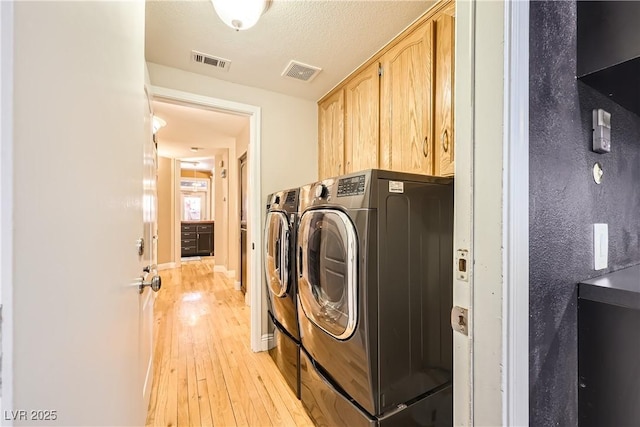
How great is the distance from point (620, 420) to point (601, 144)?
74 cm

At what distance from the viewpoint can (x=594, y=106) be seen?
75 centimetres

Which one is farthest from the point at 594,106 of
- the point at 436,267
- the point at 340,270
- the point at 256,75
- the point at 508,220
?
the point at 256,75

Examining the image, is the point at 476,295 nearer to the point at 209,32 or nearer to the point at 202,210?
the point at 209,32

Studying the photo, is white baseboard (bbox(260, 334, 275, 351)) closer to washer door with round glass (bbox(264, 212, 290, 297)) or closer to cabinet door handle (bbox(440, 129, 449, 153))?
washer door with round glass (bbox(264, 212, 290, 297))

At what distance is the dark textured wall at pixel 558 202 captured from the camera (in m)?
0.58

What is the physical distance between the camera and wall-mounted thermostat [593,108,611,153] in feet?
2.43

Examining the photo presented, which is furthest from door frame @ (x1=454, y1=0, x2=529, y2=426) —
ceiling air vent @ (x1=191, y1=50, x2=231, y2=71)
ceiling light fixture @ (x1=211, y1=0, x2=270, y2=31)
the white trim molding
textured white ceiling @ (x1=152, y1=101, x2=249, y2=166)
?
textured white ceiling @ (x1=152, y1=101, x2=249, y2=166)

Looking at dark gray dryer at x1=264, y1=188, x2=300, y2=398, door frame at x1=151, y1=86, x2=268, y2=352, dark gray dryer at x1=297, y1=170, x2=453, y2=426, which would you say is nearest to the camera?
dark gray dryer at x1=297, y1=170, x2=453, y2=426

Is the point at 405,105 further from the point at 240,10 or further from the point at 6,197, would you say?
the point at 6,197

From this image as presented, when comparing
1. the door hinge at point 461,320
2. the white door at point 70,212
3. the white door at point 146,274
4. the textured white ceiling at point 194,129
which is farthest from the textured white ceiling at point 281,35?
the door hinge at point 461,320

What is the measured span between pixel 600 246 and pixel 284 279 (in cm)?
161

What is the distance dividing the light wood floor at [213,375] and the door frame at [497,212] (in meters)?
1.45

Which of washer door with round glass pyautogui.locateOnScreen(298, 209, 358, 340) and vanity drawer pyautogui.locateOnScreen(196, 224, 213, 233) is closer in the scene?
washer door with round glass pyautogui.locateOnScreen(298, 209, 358, 340)

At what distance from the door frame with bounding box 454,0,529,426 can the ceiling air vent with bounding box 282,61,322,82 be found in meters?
1.75
